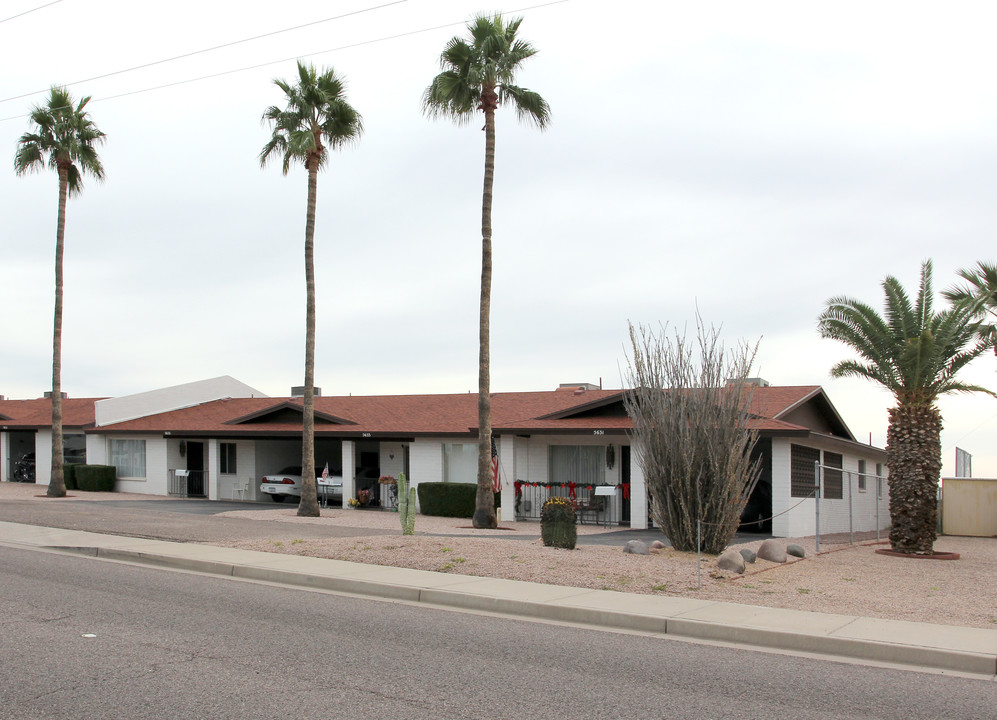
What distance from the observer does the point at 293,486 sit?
31.8 meters

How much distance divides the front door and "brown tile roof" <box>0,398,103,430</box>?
5.23 metres

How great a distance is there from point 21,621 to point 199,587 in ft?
9.98

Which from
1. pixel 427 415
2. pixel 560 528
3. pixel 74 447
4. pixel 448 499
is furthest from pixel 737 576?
pixel 74 447

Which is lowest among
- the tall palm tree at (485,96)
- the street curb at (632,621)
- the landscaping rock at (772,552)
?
the landscaping rock at (772,552)

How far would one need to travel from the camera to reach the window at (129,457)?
3575cm

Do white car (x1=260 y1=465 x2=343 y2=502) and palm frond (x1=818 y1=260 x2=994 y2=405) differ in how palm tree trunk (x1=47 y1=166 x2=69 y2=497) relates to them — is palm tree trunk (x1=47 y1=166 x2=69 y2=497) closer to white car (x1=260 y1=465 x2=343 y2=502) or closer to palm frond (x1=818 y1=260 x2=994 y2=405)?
white car (x1=260 y1=465 x2=343 y2=502)

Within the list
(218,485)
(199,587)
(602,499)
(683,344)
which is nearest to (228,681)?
(199,587)

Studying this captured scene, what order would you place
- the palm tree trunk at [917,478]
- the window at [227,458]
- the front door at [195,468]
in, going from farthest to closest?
the front door at [195,468] → the window at [227,458] → the palm tree trunk at [917,478]

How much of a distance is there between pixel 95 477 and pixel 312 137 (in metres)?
18.1

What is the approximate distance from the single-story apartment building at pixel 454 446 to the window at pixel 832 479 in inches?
3.4

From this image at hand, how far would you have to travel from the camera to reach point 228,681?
716 centimetres

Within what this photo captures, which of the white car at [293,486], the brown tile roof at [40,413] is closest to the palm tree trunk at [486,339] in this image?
the white car at [293,486]

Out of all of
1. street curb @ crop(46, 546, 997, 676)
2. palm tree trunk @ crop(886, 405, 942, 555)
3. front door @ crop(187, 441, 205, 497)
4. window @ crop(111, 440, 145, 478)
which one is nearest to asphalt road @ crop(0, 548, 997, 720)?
street curb @ crop(46, 546, 997, 676)

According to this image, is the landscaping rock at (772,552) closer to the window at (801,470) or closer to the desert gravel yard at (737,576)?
the desert gravel yard at (737,576)
